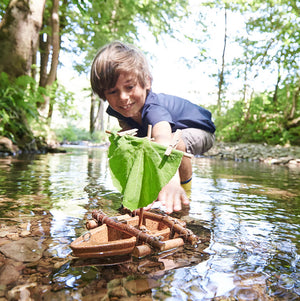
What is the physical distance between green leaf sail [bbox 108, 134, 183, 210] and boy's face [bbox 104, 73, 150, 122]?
1.13 meters

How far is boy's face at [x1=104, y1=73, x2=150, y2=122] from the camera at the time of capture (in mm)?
2389

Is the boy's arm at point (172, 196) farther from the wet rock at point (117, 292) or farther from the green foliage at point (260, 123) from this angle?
the green foliage at point (260, 123)

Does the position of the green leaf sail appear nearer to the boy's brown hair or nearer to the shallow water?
the shallow water

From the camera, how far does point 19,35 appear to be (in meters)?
6.77

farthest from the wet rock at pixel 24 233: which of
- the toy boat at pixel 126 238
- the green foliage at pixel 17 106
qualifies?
the green foliage at pixel 17 106

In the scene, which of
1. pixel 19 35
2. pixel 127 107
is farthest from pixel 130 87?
pixel 19 35

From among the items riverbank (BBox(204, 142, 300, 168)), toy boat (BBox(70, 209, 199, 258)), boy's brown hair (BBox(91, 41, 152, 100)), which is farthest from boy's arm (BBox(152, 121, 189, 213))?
riverbank (BBox(204, 142, 300, 168))

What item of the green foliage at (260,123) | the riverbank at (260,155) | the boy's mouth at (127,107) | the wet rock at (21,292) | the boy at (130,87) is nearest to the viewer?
the wet rock at (21,292)

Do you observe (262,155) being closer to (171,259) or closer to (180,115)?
(180,115)

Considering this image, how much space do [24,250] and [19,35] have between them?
7.04m

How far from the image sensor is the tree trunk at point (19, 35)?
666 centimetres

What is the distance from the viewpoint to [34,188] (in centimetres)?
283

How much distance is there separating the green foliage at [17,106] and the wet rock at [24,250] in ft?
18.6

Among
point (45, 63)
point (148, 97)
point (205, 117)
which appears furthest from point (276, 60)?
point (148, 97)
